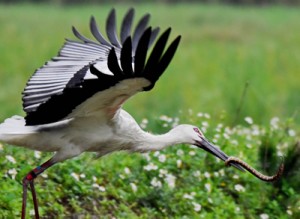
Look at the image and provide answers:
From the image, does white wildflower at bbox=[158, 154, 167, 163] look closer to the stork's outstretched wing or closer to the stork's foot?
the stork's outstretched wing

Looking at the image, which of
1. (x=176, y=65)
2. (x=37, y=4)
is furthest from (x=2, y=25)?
(x=37, y=4)

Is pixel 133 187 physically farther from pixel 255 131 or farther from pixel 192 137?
pixel 255 131

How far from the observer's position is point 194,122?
7.66m

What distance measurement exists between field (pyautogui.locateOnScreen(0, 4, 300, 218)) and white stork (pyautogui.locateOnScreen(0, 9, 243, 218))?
0.55 m

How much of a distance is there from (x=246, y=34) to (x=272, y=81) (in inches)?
246

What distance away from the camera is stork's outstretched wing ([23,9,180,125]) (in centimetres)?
491

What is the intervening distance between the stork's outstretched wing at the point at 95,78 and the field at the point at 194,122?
84cm

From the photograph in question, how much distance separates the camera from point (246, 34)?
64.9ft

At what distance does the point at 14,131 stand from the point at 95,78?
3.03 feet

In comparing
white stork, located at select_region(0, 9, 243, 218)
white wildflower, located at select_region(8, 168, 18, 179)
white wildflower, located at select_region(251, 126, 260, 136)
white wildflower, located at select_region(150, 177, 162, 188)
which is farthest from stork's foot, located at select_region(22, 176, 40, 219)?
white wildflower, located at select_region(251, 126, 260, 136)

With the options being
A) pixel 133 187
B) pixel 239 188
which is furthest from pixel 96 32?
pixel 239 188

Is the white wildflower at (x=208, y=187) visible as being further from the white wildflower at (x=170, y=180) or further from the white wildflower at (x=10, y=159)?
the white wildflower at (x=10, y=159)

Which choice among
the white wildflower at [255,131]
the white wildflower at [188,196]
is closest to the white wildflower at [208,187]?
the white wildflower at [188,196]

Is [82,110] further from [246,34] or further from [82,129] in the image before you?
[246,34]
